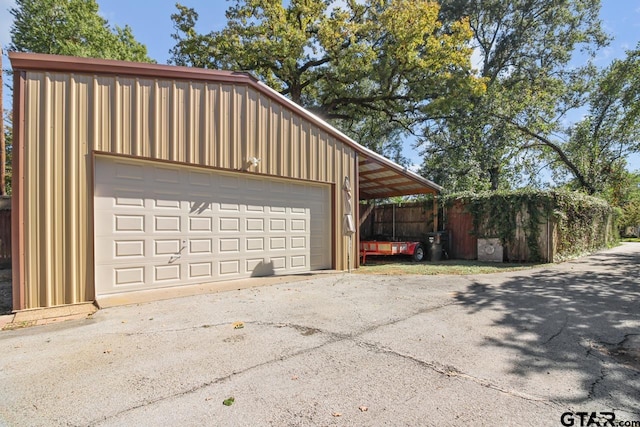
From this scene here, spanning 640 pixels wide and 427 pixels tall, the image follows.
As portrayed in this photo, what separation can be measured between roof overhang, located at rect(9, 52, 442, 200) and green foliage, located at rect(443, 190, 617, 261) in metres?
1.75

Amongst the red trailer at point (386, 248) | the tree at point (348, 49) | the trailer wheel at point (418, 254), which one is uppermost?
the tree at point (348, 49)

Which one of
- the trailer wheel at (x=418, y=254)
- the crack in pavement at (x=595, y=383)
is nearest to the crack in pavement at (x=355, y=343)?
the crack in pavement at (x=595, y=383)

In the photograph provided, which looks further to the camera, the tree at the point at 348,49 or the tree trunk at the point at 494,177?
the tree trunk at the point at 494,177

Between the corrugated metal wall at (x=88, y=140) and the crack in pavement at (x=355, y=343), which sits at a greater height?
the corrugated metal wall at (x=88, y=140)

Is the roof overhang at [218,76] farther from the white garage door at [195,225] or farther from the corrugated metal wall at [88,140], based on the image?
the white garage door at [195,225]

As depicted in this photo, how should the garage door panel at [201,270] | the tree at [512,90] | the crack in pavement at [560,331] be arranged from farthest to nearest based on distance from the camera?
the tree at [512,90]
the garage door panel at [201,270]
the crack in pavement at [560,331]

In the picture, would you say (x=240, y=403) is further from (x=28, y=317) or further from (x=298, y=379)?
(x=28, y=317)

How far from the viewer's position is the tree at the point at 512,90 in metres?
17.9

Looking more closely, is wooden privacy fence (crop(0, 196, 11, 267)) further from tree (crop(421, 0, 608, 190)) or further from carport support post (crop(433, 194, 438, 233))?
tree (crop(421, 0, 608, 190))

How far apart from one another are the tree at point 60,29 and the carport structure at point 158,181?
16.9 metres

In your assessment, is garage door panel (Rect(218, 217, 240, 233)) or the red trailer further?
the red trailer

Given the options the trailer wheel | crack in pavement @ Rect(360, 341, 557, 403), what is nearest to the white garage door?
crack in pavement @ Rect(360, 341, 557, 403)

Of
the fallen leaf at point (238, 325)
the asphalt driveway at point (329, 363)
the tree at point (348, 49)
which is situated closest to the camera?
the asphalt driveway at point (329, 363)

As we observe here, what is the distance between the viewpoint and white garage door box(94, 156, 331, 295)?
5.67 m
